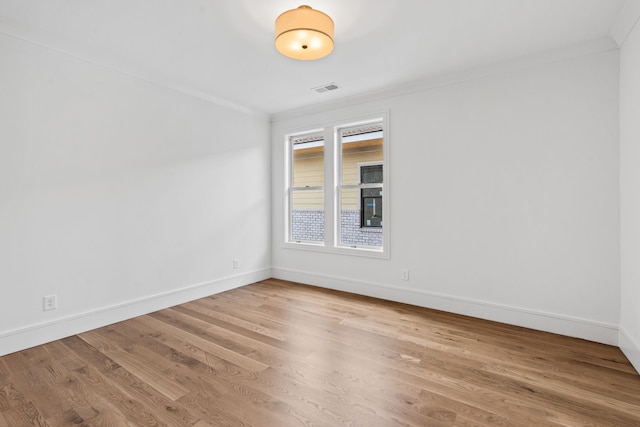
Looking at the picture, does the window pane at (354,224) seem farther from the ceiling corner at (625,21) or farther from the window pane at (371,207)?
the ceiling corner at (625,21)

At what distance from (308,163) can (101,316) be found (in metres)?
3.19

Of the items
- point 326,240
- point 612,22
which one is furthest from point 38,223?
point 612,22

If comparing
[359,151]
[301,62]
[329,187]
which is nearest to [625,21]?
[301,62]

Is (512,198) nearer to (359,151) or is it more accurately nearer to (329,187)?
(359,151)

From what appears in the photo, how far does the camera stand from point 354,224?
4426mm

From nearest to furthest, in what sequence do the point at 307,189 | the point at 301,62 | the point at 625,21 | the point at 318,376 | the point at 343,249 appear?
the point at 318,376, the point at 625,21, the point at 301,62, the point at 343,249, the point at 307,189

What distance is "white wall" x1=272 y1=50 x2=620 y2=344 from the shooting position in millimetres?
2771

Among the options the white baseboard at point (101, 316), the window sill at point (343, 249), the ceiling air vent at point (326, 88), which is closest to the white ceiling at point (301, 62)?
the ceiling air vent at point (326, 88)

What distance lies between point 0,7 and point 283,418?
3402 mm

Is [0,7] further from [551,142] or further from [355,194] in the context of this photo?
[551,142]

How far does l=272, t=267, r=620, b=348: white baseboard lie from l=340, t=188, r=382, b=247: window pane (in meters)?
0.54

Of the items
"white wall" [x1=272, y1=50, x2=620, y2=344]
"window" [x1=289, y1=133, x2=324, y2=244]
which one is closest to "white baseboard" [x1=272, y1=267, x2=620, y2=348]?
"white wall" [x1=272, y1=50, x2=620, y2=344]

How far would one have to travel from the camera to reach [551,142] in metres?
2.96

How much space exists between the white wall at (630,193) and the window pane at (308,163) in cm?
325
